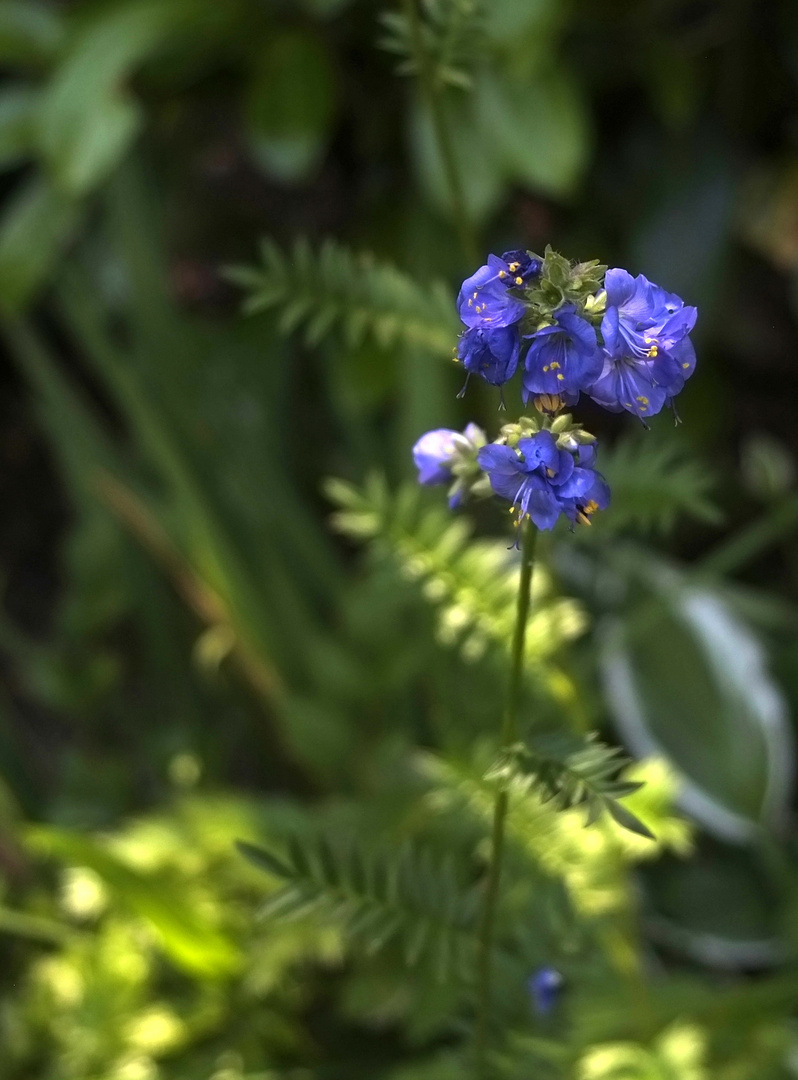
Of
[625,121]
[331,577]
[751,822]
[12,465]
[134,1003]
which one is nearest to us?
[134,1003]

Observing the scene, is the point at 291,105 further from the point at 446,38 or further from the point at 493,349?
the point at 493,349

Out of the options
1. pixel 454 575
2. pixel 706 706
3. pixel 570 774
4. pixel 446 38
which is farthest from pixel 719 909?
pixel 446 38

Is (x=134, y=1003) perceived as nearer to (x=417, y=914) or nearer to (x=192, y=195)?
(x=417, y=914)

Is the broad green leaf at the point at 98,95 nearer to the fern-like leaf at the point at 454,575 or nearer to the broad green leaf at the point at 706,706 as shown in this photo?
the fern-like leaf at the point at 454,575

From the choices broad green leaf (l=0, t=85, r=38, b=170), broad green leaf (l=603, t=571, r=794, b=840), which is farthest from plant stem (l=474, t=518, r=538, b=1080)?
broad green leaf (l=0, t=85, r=38, b=170)

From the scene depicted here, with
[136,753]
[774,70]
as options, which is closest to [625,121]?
[774,70]

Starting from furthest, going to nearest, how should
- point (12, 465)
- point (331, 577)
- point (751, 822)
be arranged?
point (12, 465)
point (331, 577)
point (751, 822)
